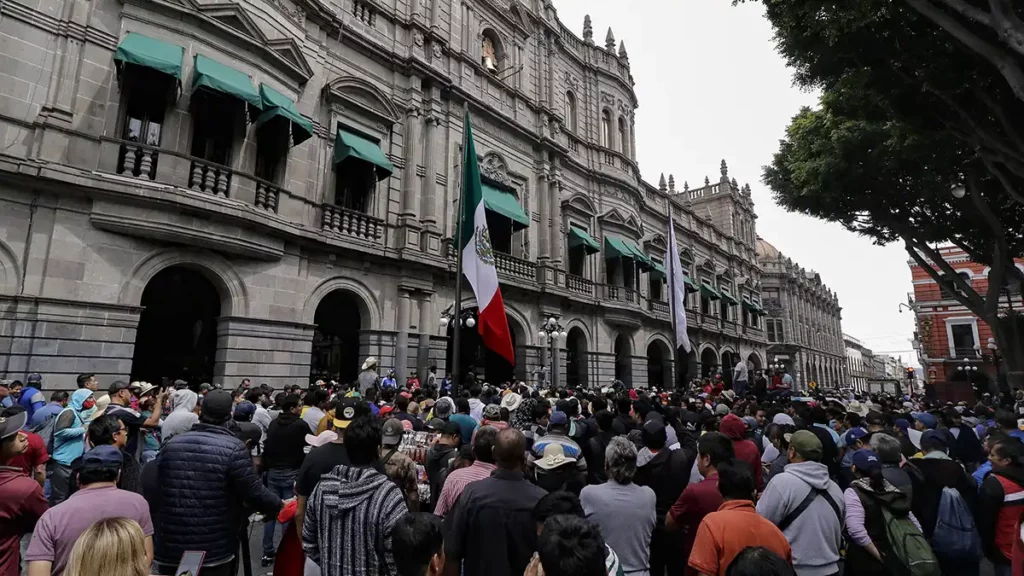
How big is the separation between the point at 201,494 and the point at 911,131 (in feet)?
47.3

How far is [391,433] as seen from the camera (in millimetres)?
4105

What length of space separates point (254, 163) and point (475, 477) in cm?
1163

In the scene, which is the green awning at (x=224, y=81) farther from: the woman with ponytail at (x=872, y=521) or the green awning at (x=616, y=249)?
the green awning at (x=616, y=249)

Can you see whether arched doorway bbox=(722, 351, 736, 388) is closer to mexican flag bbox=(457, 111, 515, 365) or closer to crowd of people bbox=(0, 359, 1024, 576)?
mexican flag bbox=(457, 111, 515, 365)

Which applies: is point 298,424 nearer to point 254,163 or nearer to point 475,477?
point 475,477

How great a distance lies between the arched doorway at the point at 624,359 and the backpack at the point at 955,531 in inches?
791

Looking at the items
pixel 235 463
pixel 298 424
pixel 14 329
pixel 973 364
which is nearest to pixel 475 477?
pixel 235 463

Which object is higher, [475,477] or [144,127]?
[144,127]

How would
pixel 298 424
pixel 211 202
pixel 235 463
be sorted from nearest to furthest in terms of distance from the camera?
pixel 235 463
pixel 298 424
pixel 211 202

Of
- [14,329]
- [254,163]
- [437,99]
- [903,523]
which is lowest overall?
[903,523]

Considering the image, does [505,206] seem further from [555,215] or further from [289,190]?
[289,190]

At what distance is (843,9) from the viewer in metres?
8.57

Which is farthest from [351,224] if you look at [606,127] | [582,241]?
A: [606,127]

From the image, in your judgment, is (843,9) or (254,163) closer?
(843,9)
